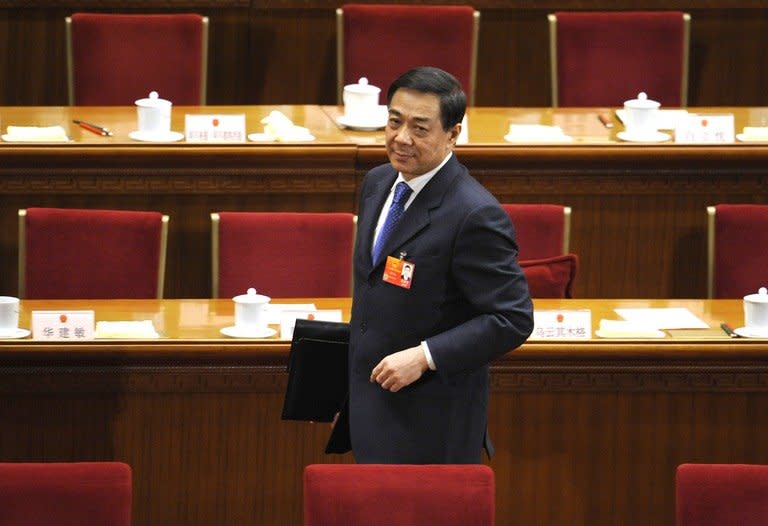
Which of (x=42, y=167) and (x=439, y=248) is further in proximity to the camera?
(x=42, y=167)

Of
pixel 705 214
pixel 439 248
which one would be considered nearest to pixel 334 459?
pixel 439 248

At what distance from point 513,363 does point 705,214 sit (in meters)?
1.30

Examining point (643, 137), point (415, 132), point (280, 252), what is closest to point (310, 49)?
point (643, 137)

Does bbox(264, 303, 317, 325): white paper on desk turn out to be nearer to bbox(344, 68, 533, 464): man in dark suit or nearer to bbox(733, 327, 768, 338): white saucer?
bbox(344, 68, 533, 464): man in dark suit

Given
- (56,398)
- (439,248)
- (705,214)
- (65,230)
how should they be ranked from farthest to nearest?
(705,214), (65,230), (56,398), (439,248)

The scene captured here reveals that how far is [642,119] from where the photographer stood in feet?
14.1

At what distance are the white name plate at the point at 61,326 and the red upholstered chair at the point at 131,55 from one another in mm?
1690

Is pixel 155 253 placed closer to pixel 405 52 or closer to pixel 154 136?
pixel 154 136

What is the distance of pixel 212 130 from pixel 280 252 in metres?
0.55

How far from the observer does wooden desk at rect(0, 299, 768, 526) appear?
315 centimetres

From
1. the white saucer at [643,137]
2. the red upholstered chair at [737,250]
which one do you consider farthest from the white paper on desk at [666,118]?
the red upholstered chair at [737,250]

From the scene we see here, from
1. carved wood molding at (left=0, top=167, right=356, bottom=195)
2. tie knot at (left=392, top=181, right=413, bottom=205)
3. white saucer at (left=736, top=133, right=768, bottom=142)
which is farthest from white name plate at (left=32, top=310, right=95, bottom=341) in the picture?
white saucer at (left=736, top=133, right=768, bottom=142)

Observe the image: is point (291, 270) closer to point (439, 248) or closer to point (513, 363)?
point (513, 363)

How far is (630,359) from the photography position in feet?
10.5
